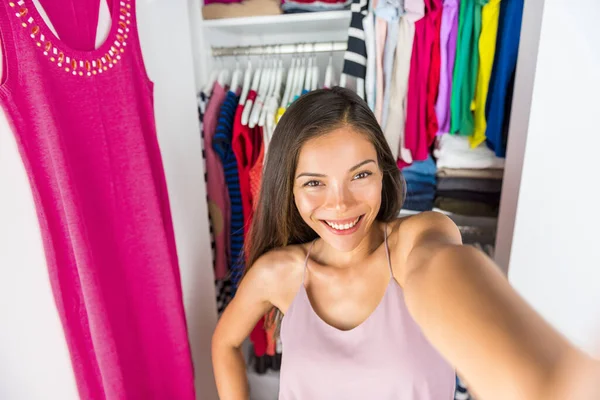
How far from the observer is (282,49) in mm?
1452

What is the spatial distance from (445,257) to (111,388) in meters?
0.85

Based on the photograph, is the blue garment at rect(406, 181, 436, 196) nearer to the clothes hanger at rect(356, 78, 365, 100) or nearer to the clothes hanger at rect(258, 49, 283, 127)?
the clothes hanger at rect(356, 78, 365, 100)

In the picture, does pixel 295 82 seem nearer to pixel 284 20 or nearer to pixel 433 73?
pixel 284 20

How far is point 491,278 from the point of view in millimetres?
391

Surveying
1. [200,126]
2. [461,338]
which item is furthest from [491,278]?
[200,126]

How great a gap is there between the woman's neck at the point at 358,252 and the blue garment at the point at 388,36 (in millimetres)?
523

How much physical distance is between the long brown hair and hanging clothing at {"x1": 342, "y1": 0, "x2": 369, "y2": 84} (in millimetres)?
457

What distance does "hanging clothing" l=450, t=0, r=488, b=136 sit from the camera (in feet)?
3.89

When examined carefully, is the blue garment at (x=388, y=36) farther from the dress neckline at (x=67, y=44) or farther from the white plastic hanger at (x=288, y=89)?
the dress neckline at (x=67, y=44)

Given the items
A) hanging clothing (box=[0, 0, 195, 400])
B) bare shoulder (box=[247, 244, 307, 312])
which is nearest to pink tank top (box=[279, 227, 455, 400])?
bare shoulder (box=[247, 244, 307, 312])

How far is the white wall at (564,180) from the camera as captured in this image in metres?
0.95

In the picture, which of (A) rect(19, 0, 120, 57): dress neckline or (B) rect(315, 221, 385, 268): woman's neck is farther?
(B) rect(315, 221, 385, 268): woman's neck

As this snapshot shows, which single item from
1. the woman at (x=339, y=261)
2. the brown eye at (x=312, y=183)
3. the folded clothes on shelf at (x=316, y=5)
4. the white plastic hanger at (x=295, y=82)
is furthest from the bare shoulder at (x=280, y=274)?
the folded clothes on shelf at (x=316, y=5)

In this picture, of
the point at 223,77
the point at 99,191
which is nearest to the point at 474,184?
the point at 223,77
